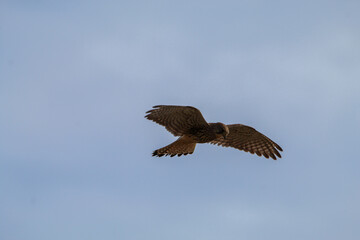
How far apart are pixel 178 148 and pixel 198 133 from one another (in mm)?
707

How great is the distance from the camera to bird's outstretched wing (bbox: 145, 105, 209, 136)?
11.7 meters

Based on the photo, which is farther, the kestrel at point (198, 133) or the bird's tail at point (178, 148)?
the bird's tail at point (178, 148)

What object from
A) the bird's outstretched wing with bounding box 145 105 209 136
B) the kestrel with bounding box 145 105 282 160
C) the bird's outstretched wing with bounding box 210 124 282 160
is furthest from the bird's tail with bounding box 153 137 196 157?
the bird's outstretched wing with bounding box 210 124 282 160

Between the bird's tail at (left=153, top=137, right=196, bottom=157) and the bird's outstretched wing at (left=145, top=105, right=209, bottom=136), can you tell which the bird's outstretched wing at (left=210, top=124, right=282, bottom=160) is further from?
the bird's outstretched wing at (left=145, top=105, right=209, bottom=136)

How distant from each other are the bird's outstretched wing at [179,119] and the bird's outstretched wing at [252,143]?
60.9 inches

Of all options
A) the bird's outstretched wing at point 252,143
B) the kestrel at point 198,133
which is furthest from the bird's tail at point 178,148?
the bird's outstretched wing at point 252,143

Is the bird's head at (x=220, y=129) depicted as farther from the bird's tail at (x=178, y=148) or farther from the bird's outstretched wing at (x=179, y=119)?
the bird's tail at (x=178, y=148)

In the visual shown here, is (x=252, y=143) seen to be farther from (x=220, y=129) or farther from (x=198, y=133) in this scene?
(x=198, y=133)

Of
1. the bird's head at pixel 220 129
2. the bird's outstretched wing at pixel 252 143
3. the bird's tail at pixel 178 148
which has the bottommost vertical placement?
the bird's tail at pixel 178 148

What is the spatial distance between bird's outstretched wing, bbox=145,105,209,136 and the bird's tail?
9.7 inches

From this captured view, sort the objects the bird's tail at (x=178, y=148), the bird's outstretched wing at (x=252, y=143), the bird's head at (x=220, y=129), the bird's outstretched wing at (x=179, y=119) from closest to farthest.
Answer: the bird's outstretched wing at (x=179, y=119) → the bird's head at (x=220, y=129) → the bird's tail at (x=178, y=148) → the bird's outstretched wing at (x=252, y=143)

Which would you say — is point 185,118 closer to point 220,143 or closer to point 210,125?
point 210,125

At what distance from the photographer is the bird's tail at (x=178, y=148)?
41.1ft

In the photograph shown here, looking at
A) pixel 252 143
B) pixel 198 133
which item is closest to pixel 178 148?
pixel 198 133
